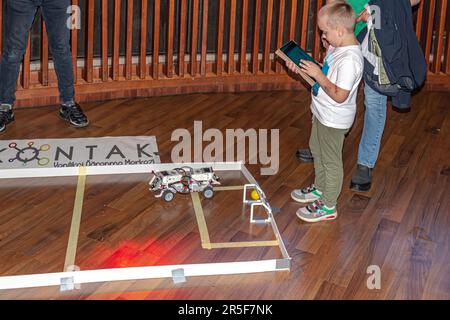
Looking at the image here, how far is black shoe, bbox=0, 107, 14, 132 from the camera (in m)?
3.82

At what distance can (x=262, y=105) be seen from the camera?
14.6ft

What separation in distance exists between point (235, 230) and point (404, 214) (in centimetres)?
82

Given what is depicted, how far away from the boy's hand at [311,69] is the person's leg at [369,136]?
20.2 inches

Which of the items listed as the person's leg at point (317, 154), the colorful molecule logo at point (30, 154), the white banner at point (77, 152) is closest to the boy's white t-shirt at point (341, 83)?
the person's leg at point (317, 154)

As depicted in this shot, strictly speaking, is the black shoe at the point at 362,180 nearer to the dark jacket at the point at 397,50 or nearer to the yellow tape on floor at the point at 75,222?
the dark jacket at the point at 397,50

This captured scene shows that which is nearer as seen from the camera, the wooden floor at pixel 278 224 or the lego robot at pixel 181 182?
the wooden floor at pixel 278 224

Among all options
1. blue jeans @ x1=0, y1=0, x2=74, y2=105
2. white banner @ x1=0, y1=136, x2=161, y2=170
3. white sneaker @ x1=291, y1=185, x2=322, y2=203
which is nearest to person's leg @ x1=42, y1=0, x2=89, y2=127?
blue jeans @ x1=0, y1=0, x2=74, y2=105

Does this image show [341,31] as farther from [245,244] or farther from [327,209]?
[245,244]

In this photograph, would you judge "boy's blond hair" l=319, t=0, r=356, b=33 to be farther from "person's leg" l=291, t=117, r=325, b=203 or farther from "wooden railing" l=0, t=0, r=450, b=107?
"wooden railing" l=0, t=0, r=450, b=107

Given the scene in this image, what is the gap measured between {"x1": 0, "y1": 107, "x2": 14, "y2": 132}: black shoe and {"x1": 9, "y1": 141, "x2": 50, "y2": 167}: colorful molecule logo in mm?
202

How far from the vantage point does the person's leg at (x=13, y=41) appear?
3656mm

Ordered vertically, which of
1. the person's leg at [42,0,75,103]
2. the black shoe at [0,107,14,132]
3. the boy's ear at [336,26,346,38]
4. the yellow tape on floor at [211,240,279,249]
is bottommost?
the yellow tape on floor at [211,240,279,249]
